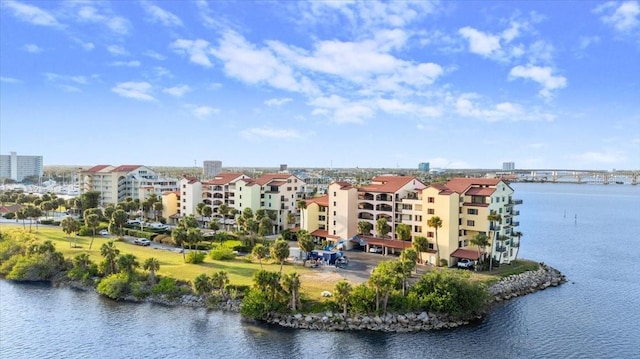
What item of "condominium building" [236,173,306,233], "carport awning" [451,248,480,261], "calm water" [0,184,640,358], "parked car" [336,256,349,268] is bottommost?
"calm water" [0,184,640,358]

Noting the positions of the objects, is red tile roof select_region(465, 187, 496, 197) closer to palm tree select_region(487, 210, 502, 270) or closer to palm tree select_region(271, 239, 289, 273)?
Result: palm tree select_region(487, 210, 502, 270)

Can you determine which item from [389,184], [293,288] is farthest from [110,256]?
[389,184]

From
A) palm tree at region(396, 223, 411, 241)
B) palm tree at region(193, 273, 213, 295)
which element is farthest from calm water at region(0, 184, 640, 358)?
palm tree at region(396, 223, 411, 241)

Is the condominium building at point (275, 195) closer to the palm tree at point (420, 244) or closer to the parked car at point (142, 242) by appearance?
the parked car at point (142, 242)

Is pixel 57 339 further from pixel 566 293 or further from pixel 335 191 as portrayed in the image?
pixel 566 293

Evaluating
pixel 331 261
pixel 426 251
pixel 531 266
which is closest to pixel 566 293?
pixel 531 266

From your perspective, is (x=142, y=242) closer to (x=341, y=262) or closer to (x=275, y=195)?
(x=275, y=195)

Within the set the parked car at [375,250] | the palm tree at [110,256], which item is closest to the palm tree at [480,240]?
the parked car at [375,250]
